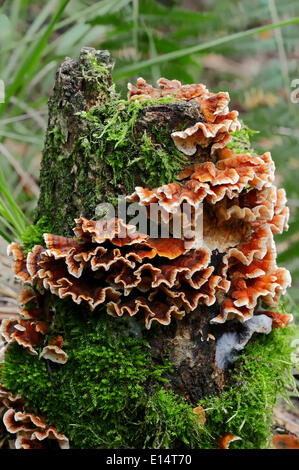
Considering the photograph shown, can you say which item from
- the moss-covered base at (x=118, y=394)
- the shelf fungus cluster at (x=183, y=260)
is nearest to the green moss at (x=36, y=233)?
the shelf fungus cluster at (x=183, y=260)

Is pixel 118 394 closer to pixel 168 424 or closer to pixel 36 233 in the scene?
pixel 168 424

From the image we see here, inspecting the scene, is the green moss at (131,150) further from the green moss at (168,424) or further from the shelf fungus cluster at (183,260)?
the green moss at (168,424)

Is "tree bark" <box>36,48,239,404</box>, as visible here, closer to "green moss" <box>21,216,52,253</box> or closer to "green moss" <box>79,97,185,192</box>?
"green moss" <box>79,97,185,192</box>

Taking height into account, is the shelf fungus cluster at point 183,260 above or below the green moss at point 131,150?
below

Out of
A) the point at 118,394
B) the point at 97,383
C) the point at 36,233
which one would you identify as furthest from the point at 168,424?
the point at 36,233

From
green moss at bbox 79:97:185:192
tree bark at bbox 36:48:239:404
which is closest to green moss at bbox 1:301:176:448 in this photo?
tree bark at bbox 36:48:239:404

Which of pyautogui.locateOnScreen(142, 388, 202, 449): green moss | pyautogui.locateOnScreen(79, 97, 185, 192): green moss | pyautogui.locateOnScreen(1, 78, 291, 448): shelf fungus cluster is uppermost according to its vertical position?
pyautogui.locateOnScreen(79, 97, 185, 192): green moss
